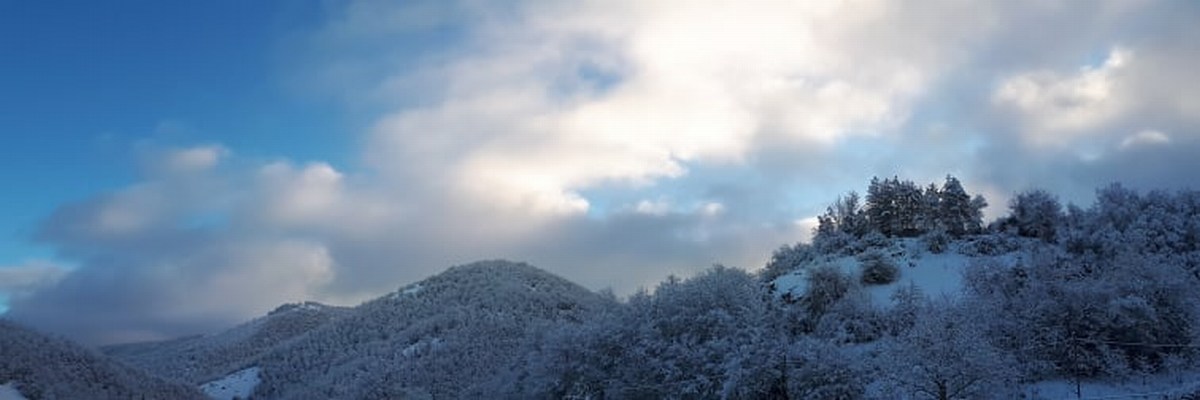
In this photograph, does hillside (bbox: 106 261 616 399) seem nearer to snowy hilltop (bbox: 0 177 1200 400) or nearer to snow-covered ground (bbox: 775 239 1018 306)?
snowy hilltop (bbox: 0 177 1200 400)

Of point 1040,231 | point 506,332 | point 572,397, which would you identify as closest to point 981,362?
point 572,397

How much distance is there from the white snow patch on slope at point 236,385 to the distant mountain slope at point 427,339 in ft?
7.66

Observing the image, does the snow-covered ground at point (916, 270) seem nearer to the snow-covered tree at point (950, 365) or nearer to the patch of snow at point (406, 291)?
the snow-covered tree at point (950, 365)

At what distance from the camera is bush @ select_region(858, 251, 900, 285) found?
76.9m

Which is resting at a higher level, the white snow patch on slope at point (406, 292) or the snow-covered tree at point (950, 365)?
the white snow patch on slope at point (406, 292)

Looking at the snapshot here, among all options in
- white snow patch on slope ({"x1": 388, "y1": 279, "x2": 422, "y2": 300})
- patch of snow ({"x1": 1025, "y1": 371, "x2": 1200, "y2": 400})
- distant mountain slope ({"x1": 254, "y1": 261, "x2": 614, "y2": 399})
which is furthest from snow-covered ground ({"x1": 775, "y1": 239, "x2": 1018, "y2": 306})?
white snow patch on slope ({"x1": 388, "y1": 279, "x2": 422, "y2": 300})

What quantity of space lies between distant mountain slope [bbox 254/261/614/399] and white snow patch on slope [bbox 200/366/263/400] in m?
2.33

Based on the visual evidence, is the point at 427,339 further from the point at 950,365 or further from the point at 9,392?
the point at 950,365

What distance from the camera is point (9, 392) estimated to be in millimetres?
42656

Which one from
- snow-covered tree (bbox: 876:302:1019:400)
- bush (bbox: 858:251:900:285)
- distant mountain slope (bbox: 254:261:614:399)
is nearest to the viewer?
snow-covered tree (bbox: 876:302:1019:400)

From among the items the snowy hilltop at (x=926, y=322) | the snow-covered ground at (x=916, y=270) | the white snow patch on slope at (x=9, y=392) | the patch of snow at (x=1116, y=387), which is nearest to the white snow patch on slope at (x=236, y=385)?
the snowy hilltop at (x=926, y=322)

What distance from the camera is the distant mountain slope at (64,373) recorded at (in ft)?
145

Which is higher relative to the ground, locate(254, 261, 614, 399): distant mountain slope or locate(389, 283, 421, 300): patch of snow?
locate(389, 283, 421, 300): patch of snow

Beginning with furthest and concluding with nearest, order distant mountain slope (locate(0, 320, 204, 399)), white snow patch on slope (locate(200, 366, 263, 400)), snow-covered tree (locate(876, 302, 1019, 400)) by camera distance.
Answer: white snow patch on slope (locate(200, 366, 263, 400)) → distant mountain slope (locate(0, 320, 204, 399)) → snow-covered tree (locate(876, 302, 1019, 400))
